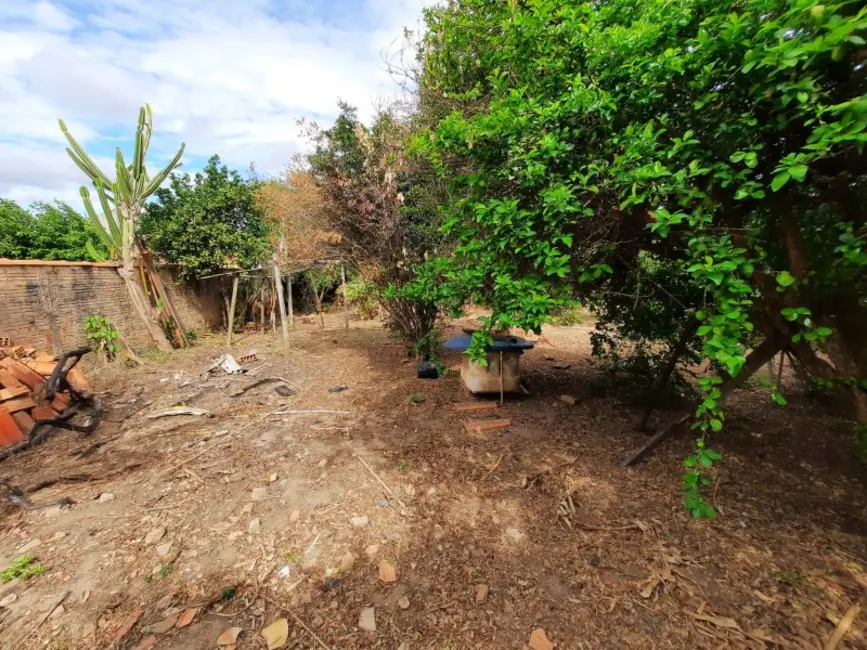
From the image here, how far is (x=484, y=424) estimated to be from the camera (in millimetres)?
3770

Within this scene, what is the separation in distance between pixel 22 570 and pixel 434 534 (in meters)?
2.70

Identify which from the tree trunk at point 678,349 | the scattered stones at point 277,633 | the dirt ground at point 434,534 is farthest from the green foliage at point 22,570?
the tree trunk at point 678,349

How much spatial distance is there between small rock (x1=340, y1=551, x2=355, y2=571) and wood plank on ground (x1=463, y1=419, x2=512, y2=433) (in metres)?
1.85

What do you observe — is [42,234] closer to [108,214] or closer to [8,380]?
[108,214]

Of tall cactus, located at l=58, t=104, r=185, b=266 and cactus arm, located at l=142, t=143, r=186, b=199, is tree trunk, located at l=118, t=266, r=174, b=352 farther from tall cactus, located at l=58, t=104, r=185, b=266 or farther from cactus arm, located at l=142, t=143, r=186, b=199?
cactus arm, located at l=142, t=143, r=186, b=199

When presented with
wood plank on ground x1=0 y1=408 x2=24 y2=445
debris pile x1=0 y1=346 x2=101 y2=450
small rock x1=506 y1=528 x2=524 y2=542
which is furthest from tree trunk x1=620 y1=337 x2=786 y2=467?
wood plank on ground x1=0 y1=408 x2=24 y2=445

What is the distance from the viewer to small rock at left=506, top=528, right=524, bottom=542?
2.31 metres

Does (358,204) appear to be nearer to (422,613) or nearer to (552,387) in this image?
(552,387)

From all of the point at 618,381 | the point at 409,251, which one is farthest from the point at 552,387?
the point at 409,251

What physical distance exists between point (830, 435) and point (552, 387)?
2869mm

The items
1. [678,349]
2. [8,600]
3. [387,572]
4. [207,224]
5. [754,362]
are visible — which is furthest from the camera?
[207,224]

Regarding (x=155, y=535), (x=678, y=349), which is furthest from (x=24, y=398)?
(x=678, y=349)

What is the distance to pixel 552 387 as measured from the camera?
498 cm

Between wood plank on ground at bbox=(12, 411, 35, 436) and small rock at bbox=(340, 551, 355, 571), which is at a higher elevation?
wood plank on ground at bbox=(12, 411, 35, 436)
